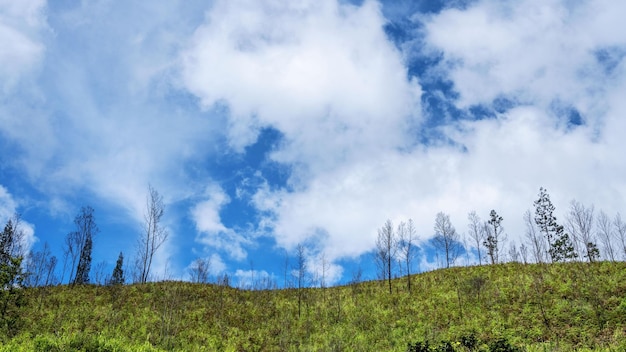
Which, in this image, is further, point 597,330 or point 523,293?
point 523,293

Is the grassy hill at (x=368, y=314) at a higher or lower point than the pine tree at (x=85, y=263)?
lower

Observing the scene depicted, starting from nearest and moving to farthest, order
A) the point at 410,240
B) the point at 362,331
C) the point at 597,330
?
1. the point at 597,330
2. the point at 362,331
3. the point at 410,240

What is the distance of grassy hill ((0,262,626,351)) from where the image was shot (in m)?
22.3

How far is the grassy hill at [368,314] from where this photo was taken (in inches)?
879

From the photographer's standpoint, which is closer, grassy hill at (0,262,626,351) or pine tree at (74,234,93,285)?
grassy hill at (0,262,626,351)

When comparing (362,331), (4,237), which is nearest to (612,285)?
(362,331)

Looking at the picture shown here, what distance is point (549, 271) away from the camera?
106 ft

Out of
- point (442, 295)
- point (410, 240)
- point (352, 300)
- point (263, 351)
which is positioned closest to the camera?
point (263, 351)

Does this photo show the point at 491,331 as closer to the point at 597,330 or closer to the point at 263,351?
the point at 597,330

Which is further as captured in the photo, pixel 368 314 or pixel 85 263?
pixel 85 263

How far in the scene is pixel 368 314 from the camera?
30141 millimetres

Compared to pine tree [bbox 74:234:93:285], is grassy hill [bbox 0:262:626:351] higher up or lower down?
lower down

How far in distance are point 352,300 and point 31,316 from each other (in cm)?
2429

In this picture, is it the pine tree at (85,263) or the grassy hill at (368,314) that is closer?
the grassy hill at (368,314)
